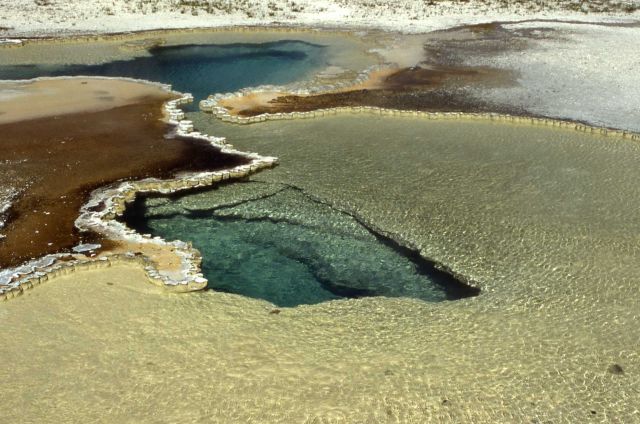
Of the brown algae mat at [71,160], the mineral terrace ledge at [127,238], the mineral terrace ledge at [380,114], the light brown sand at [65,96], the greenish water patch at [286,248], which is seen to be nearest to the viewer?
the mineral terrace ledge at [127,238]

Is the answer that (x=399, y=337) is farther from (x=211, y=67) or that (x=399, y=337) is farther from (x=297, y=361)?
(x=211, y=67)

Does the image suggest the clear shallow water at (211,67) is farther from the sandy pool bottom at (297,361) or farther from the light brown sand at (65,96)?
the sandy pool bottom at (297,361)

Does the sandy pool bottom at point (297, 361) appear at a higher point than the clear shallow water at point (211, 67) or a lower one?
lower

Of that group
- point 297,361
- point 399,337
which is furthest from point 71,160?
point 399,337

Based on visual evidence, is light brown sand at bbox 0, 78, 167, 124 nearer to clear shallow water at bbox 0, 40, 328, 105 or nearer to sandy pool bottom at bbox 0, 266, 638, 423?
clear shallow water at bbox 0, 40, 328, 105

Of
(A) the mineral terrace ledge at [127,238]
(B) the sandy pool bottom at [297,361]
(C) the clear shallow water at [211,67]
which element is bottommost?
(B) the sandy pool bottom at [297,361]

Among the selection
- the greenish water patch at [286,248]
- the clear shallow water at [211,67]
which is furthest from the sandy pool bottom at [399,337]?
the clear shallow water at [211,67]

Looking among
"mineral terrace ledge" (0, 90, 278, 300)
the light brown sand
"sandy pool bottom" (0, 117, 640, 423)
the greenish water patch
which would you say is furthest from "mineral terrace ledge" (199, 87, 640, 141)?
the greenish water patch

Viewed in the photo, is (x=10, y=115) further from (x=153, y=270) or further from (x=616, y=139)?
(x=616, y=139)
